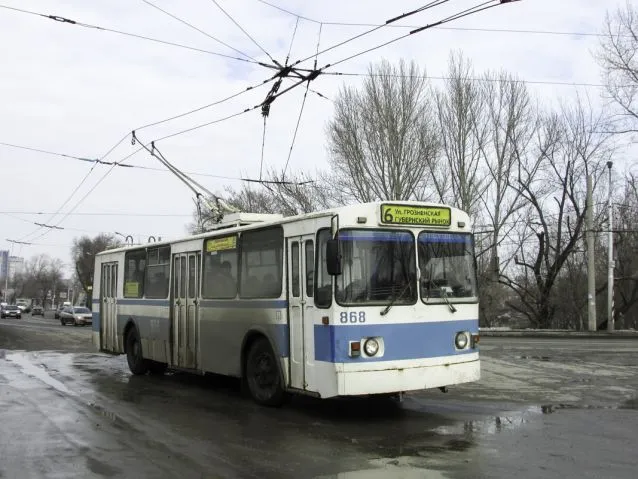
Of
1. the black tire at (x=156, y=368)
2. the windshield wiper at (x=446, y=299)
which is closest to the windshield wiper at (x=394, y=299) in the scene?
the windshield wiper at (x=446, y=299)

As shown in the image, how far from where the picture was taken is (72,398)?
10031mm

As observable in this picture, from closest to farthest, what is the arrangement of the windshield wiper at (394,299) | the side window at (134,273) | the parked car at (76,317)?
the windshield wiper at (394,299) → the side window at (134,273) → the parked car at (76,317)

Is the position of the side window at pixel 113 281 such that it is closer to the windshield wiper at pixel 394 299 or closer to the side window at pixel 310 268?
the side window at pixel 310 268

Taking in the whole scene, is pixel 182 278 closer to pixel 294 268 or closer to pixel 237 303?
pixel 237 303

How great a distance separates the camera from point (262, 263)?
9.51 metres

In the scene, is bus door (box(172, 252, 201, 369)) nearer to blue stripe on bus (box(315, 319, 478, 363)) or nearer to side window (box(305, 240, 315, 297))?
side window (box(305, 240, 315, 297))

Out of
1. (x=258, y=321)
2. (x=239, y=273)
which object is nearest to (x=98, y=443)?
(x=258, y=321)

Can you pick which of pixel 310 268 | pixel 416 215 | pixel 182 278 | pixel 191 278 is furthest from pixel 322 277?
pixel 182 278

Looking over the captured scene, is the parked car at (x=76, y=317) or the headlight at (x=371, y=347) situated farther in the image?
the parked car at (x=76, y=317)

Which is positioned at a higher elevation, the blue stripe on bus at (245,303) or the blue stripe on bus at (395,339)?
the blue stripe on bus at (245,303)

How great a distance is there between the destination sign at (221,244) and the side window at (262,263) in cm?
27

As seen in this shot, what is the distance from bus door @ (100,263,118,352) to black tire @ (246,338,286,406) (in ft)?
19.7

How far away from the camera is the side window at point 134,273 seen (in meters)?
13.4

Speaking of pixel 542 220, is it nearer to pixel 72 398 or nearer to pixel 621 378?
pixel 621 378
